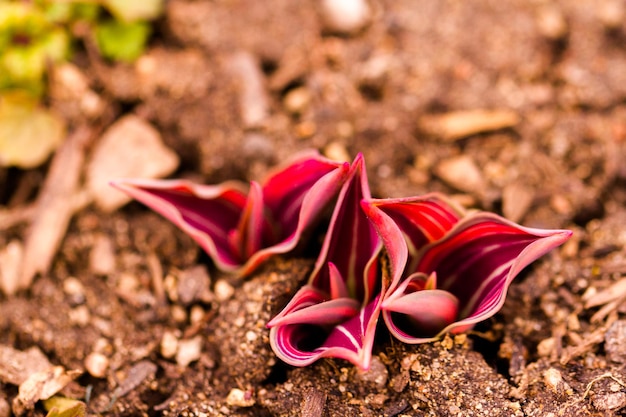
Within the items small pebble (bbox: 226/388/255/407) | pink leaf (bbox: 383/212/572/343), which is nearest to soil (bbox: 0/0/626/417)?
small pebble (bbox: 226/388/255/407)

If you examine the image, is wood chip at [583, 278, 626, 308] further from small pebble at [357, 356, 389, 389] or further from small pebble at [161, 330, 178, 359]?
small pebble at [161, 330, 178, 359]

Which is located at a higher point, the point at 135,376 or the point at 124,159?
the point at 124,159

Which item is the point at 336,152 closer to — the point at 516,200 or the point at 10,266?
the point at 516,200

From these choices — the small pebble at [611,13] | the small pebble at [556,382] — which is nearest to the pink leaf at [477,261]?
the small pebble at [556,382]

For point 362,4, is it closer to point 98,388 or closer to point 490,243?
point 490,243

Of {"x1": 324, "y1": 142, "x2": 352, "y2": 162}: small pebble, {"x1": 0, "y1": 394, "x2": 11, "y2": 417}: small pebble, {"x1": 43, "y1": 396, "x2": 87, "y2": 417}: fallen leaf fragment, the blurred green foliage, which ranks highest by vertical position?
the blurred green foliage

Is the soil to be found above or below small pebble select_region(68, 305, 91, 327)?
above

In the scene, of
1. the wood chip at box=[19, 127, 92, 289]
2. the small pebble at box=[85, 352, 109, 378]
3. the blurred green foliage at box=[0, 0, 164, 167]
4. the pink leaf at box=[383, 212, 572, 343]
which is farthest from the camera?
the blurred green foliage at box=[0, 0, 164, 167]

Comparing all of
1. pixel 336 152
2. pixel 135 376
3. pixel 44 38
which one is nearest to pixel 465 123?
pixel 336 152

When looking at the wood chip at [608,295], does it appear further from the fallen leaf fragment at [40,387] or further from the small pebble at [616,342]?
the fallen leaf fragment at [40,387]
